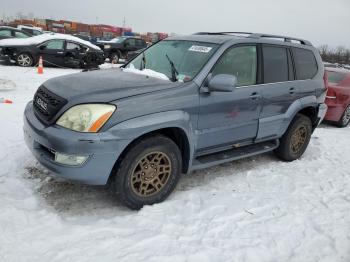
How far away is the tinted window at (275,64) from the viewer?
504 cm

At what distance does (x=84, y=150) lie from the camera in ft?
11.0

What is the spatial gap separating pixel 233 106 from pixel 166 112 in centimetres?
105

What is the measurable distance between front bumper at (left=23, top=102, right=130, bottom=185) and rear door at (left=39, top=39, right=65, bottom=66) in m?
12.3

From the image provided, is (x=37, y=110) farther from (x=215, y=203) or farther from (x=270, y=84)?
(x=270, y=84)

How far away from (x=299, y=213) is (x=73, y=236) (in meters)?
2.46

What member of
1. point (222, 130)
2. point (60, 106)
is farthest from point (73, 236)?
point (222, 130)

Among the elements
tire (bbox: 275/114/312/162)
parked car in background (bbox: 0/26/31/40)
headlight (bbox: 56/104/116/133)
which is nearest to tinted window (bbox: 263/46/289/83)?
tire (bbox: 275/114/312/162)

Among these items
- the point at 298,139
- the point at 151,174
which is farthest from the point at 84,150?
the point at 298,139

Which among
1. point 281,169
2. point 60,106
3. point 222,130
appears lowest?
point 281,169

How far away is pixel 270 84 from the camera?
5031mm

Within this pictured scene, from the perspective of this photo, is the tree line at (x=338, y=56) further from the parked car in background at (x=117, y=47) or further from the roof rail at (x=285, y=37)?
the roof rail at (x=285, y=37)

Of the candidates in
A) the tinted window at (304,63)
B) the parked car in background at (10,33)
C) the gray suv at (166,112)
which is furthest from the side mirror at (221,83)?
the parked car in background at (10,33)

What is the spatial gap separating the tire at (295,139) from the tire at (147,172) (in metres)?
2.35

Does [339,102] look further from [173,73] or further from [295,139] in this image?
[173,73]
